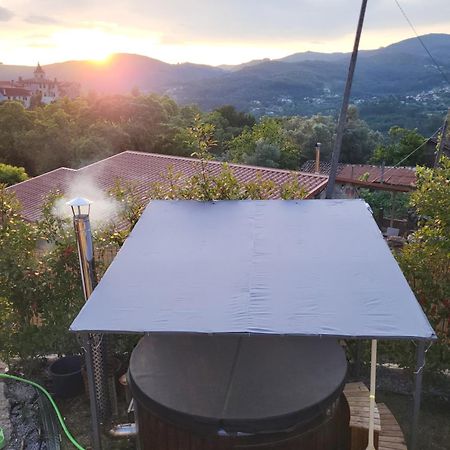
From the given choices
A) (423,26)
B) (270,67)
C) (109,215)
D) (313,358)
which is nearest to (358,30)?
(423,26)

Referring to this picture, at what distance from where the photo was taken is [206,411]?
416cm

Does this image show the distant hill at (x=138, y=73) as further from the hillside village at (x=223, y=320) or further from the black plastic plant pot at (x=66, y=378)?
the black plastic plant pot at (x=66, y=378)

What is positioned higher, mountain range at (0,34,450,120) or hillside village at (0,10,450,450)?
mountain range at (0,34,450,120)

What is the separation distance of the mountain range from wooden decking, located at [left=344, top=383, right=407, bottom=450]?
196ft

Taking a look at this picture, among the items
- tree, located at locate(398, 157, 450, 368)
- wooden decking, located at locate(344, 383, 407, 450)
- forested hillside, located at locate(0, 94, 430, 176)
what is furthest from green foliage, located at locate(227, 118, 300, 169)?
wooden decking, located at locate(344, 383, 407, 450)

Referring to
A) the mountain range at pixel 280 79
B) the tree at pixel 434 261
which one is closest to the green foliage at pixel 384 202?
the tree at pixel 434 261

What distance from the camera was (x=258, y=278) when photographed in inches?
170

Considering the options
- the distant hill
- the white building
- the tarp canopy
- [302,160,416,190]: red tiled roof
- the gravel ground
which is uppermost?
the distant hill

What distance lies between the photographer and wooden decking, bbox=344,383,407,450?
4.49m

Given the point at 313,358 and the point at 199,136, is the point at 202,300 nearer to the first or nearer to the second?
the point at 313,358

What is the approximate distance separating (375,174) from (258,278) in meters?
25.7

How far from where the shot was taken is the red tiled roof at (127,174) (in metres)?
14.8

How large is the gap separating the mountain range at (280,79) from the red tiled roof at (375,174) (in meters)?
34.5

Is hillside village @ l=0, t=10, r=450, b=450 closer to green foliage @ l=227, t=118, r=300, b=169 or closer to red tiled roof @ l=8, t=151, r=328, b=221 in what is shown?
red tiled roof @ l=8, t=151, r=328, b=221
